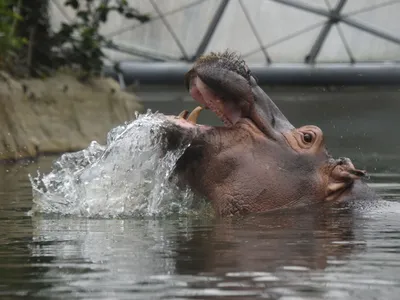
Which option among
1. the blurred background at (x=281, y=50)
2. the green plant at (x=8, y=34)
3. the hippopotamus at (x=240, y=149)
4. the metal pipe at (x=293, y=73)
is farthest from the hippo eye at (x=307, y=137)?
A: the metal pipe at (x=293, y=73)

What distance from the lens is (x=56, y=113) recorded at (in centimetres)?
1465

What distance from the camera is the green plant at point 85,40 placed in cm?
1620

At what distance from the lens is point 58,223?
6.16 metres

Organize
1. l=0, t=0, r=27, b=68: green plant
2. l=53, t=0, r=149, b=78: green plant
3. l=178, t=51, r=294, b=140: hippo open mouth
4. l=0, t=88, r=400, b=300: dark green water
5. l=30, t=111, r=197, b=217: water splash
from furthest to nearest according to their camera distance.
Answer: l=53, t=0, r=149, b=78: green plant
l=0, t=0, r=27, b=68: green plant
l=30, t=111, r=197, b=217: water splash
l=178, t=51, r=294, b=140: hippo open mouth
l=0, t=88, r=400, b=300: dark green water

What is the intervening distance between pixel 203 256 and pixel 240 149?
170 cm

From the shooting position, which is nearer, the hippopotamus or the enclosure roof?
the hippopotamus

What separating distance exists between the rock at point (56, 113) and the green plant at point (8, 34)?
1.06 ft

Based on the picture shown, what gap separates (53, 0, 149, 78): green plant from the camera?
53.2 feet

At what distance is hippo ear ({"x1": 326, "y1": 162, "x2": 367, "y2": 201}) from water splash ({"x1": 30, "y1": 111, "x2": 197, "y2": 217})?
2.56 feet

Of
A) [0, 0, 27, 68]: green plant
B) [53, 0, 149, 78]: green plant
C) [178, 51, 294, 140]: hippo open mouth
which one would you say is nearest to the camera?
[178, 51, 294, 140]: hippo open mouth

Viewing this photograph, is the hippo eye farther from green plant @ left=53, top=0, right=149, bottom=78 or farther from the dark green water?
green plant @ left=53, top=0, right=149, bottom=78

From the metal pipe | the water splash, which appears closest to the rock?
the metal pipe

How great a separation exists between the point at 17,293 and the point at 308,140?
2.92m

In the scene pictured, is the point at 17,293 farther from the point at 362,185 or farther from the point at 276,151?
the point at 362,185
